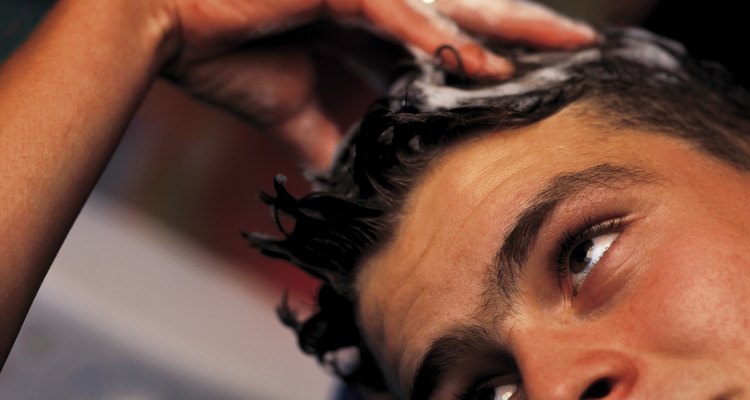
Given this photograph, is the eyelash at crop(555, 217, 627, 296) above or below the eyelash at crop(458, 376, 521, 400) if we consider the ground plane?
above

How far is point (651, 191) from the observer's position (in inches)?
29.9

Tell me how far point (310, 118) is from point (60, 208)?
19.5 inches

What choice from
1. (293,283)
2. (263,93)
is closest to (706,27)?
(263,93)

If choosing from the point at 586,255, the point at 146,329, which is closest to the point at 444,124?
the point at 586,255

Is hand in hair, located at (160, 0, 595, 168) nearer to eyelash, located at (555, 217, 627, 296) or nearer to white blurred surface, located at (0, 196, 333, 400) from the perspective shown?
eyelash, located at (555, 217, 627, 296)

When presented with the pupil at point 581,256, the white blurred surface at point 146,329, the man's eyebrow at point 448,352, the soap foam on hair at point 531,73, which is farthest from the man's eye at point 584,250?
the white blurred surface at point 146,329

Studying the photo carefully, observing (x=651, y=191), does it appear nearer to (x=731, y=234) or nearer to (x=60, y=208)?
(x=731, y=234)

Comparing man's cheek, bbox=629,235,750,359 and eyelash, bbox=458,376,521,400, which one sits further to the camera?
eyelash, bbox=458,376,521,400

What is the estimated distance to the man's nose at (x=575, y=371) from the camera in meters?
0.69

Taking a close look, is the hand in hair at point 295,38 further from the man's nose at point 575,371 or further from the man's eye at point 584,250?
the man's nose at point 575,371

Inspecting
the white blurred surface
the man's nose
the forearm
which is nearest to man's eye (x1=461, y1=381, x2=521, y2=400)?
the man's nose

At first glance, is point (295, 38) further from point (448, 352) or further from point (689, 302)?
point (689, 302)

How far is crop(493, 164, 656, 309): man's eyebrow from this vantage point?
771 mm

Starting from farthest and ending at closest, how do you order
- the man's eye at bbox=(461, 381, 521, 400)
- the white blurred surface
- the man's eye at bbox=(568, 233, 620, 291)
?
the white blurred surface → the man's eye at bbox=(461, 381, 521, 400) → the man's eye at bbox=(568, 233, 620, 291)
